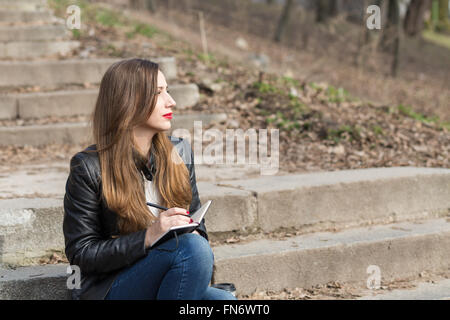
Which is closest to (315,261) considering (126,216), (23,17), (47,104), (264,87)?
(126,216)

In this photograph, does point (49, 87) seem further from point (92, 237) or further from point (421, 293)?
point (421, 293)

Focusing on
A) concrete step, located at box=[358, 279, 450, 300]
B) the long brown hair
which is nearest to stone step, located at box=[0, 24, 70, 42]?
the long brown hair

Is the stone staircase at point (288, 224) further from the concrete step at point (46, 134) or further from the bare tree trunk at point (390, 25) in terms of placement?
the bare tree trunk at point (390, 25)

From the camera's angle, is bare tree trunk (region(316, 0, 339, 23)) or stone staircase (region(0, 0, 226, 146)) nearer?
stone staircase (region(0, 0, 226, 146))

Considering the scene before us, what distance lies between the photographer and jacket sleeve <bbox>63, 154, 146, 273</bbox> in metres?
2.62

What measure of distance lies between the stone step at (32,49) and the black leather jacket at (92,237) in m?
5.49

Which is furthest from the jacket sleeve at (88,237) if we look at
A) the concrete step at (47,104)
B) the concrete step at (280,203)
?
the concrete step at (47,104)

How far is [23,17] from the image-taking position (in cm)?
876

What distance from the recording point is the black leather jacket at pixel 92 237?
263 centimetres

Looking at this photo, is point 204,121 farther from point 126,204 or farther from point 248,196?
point 126,204

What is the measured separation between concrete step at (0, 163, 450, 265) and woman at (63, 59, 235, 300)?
931mm

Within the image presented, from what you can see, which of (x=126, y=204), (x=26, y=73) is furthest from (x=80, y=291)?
(x=26, y=73)

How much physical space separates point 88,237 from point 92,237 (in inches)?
0.8

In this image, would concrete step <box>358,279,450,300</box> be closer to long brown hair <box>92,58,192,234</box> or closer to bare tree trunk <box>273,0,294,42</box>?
long brown hair <box>92,58,192,234</box>
